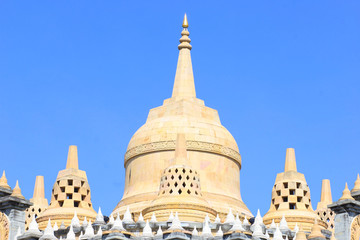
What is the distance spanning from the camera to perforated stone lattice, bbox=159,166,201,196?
8225cm

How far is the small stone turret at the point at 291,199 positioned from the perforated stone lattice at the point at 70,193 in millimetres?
11361

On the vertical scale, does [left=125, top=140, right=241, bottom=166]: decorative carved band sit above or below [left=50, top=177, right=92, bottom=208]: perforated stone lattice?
above

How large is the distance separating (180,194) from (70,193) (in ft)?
28.2

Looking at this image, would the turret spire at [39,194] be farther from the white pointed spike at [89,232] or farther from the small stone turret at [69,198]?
the white pointed spike at [89,232]

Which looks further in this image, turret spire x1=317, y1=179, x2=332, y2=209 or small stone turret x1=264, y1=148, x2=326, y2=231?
turret spire x1=317, y1=179, x2=332, y2=209

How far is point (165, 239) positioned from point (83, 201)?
622 inches

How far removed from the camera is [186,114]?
92.3 meters

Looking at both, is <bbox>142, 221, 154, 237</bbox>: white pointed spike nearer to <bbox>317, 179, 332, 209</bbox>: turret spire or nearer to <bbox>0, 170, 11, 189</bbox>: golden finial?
<bbox>0, 170, 11, 189</bbox>: golden finial

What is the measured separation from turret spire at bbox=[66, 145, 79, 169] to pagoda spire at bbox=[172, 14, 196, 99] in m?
9.05

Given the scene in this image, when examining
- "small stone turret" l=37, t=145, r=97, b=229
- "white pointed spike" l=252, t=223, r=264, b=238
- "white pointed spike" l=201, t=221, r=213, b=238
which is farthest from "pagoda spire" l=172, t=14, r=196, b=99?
"white pointed spike" l=252, t=223, r=264, b=238

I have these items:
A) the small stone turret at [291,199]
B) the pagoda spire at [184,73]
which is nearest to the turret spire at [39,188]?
the pagoda spire at [184,73]

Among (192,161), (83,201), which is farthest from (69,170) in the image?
(192,161)

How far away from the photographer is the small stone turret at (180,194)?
264ft

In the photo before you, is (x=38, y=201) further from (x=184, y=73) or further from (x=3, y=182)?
(x=3, y=182)
